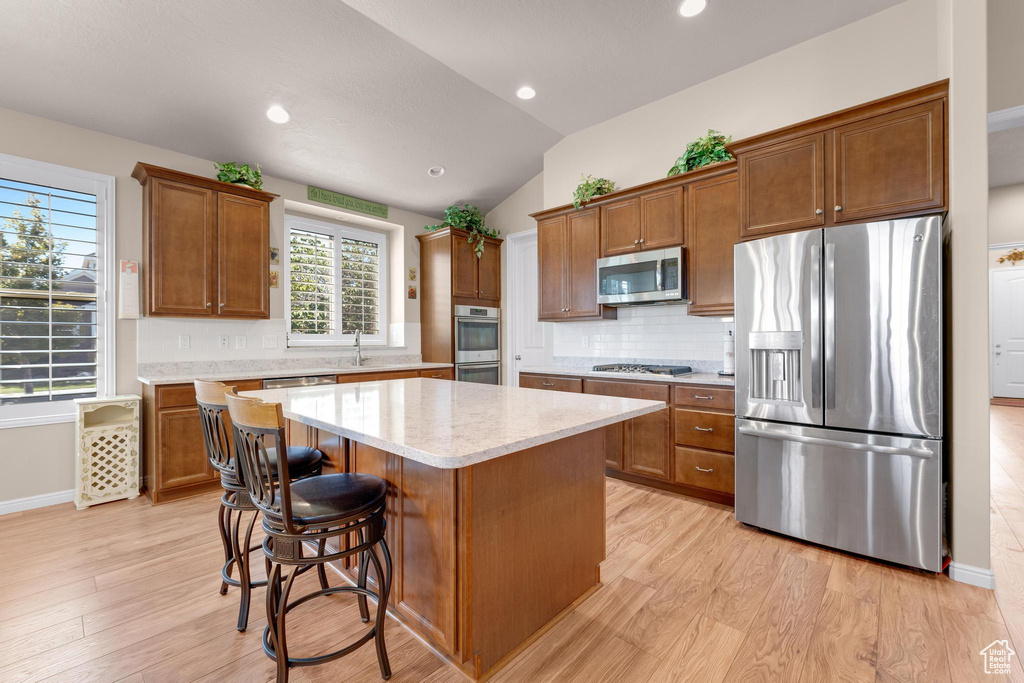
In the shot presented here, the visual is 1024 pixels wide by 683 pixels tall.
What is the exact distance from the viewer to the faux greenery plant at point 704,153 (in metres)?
3.34

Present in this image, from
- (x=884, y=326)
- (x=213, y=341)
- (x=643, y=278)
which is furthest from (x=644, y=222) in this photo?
(x=213, y=341)

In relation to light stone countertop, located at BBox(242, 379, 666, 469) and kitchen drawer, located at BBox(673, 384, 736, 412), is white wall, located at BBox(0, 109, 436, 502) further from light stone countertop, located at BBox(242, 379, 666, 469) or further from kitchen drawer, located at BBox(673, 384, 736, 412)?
kitchen drawer, located at BBox(673, 384, 736, 412)

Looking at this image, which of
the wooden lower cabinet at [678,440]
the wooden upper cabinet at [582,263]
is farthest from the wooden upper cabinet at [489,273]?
the wooden lower cabinet at [678,440]

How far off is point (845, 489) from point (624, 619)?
4.71ft

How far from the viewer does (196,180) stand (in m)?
3.44

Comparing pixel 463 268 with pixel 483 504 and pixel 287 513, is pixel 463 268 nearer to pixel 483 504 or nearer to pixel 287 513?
pixel 483 504

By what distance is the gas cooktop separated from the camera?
349 centimetres

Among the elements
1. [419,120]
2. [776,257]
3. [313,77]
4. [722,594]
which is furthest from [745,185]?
[313,77]

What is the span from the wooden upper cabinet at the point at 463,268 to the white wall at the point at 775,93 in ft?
4.59

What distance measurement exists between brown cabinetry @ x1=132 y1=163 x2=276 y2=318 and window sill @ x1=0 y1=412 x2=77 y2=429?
2.95 feet

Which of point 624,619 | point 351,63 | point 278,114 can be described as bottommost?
point 624,619

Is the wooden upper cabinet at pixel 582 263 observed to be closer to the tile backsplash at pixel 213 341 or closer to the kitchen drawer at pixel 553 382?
the kitchen drawer at pixel 553 382

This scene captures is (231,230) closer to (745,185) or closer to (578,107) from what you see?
(578,107)

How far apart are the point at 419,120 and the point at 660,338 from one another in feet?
9.55
